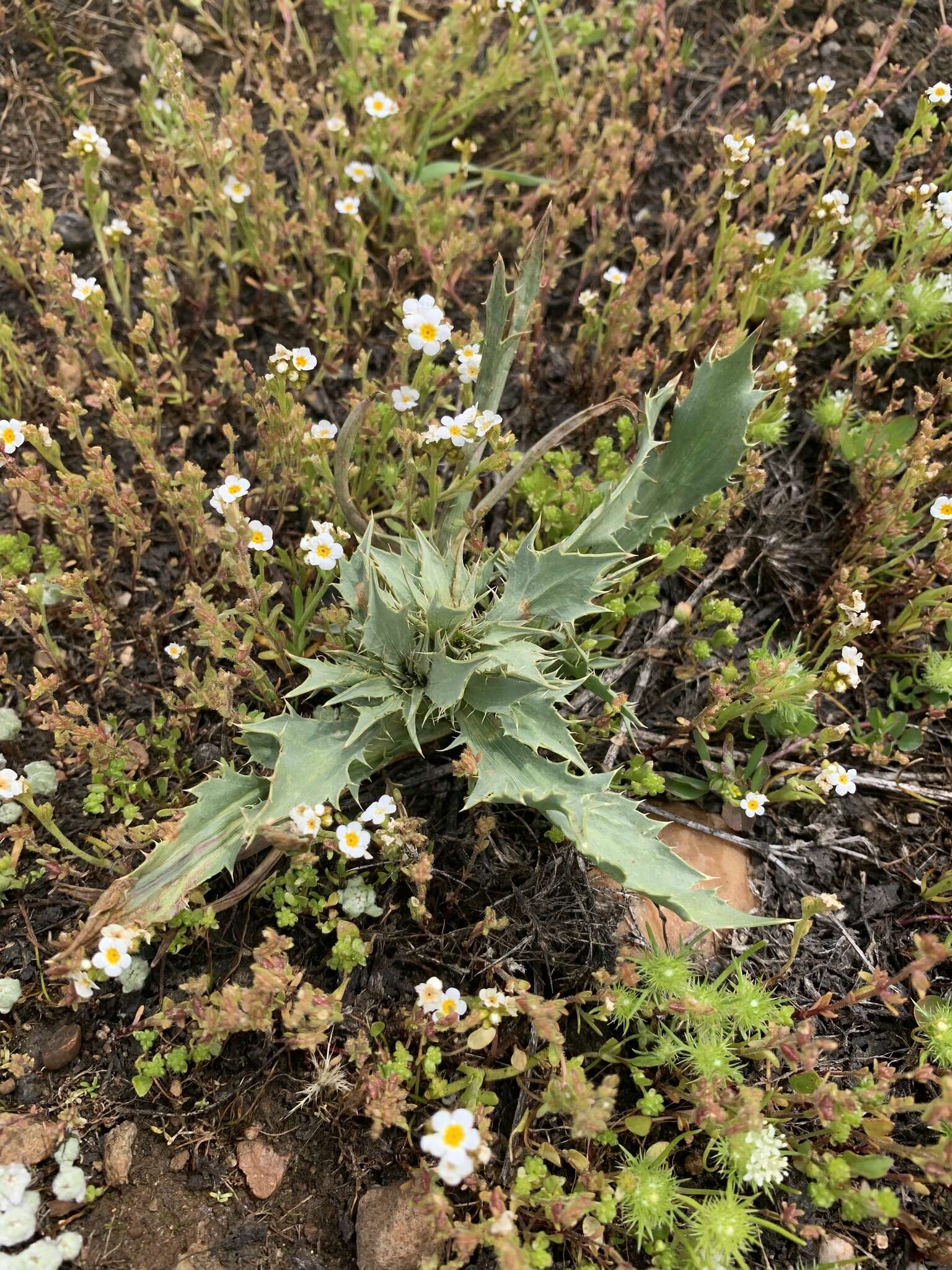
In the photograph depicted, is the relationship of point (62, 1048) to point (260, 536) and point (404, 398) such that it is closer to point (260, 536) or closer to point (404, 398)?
point (260, 536)

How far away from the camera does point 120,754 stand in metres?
2.79

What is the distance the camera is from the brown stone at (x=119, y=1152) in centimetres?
244

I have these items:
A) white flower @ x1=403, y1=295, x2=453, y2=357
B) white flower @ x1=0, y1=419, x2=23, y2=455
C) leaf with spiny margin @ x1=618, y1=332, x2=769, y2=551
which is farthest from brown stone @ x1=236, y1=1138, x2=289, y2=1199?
white flower @ x1=403, y1=295, x2=453, y2=357

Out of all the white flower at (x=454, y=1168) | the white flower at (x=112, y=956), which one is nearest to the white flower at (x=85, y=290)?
the white flower at (x=112, y=956)

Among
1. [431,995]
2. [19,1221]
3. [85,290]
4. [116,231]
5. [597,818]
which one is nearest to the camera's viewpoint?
[19,1221]

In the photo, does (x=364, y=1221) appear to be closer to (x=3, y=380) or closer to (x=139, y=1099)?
(x=139, y=1099)

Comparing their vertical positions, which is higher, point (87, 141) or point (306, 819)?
point (87, 141)

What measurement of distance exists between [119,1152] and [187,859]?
0.80 metres

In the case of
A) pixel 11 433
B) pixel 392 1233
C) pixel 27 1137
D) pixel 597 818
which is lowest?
pixel 392 1233

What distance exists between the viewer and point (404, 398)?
2969mm

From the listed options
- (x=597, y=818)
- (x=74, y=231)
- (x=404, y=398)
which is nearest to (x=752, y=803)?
(x=597, y=818)

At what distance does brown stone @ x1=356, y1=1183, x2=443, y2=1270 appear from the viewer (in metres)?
2.35

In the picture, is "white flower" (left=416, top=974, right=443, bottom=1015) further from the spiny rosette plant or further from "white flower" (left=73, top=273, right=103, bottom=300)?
"white flower" (left=73, top=273, right=103, bottom=300)

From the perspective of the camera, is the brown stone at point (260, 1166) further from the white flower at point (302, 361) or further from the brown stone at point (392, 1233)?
the white flower at point (302, 361)
